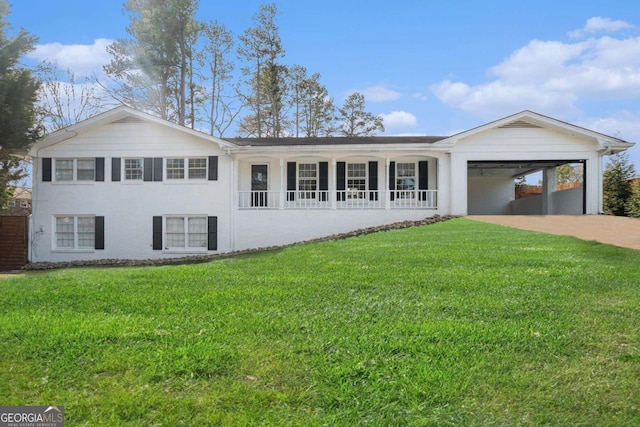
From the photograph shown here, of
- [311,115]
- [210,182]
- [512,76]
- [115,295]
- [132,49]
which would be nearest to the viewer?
[115,295]

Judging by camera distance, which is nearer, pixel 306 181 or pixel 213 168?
pixel 213 168

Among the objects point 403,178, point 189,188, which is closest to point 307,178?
point 403,178

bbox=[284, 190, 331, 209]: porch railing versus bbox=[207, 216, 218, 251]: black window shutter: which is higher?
bbox=[284, 190, 331, 209]: porch railing

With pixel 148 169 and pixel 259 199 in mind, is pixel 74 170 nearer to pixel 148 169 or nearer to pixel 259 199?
pixel 148 169

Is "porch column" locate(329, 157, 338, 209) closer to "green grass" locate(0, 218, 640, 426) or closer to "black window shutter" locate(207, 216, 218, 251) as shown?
"black window shutter" locate(207, 216, 218, 251)

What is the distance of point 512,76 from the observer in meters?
14.9

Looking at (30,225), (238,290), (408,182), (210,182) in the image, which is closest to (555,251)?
(238,290)

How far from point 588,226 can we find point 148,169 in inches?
635

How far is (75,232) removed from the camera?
17.5 metres

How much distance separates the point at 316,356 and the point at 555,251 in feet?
24.1

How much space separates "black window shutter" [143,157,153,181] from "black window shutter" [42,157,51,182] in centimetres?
395

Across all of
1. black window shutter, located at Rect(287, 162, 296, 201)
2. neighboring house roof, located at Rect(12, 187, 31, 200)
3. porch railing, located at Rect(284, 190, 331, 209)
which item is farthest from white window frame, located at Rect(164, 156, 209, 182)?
neighboring house roof, located at Rect(12, 187, 31, 200)

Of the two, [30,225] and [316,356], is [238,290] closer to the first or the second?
[316,356]

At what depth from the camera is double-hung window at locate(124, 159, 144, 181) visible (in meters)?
17.3
